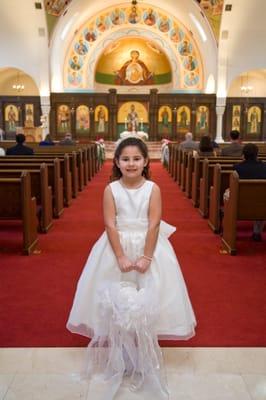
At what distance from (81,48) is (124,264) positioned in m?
23.5

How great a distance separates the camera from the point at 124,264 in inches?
109

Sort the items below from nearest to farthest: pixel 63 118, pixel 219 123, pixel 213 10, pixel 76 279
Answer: pixel 76 279 → pixel 213 10 → pixel 219 123 → pixel 63 118

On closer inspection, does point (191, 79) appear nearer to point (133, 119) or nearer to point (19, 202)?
point (133, 119)

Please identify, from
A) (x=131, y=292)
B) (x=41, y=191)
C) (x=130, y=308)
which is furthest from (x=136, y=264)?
(x=41, y=191)

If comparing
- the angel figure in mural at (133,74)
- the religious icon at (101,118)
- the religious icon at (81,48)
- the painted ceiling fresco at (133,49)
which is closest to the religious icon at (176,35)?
the painted ceiling fresco at (133,49)

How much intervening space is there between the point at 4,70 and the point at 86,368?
81.5 ft

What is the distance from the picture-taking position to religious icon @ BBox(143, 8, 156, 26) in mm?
23797

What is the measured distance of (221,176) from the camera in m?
6.64

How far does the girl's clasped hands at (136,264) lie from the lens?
276cm

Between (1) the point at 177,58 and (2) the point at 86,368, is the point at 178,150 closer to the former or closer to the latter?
(2) the point at 86,368

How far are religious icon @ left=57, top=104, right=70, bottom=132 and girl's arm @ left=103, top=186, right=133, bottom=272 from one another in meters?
21.3

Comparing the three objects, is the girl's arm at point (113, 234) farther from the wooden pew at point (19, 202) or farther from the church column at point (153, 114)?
the church column at point (153, 114)

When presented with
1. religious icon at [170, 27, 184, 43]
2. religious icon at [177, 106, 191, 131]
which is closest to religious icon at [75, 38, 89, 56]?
religious icon at [170, 27, 184, 43]

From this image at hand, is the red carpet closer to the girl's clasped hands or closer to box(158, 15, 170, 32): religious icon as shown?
the girl's clasped hands
